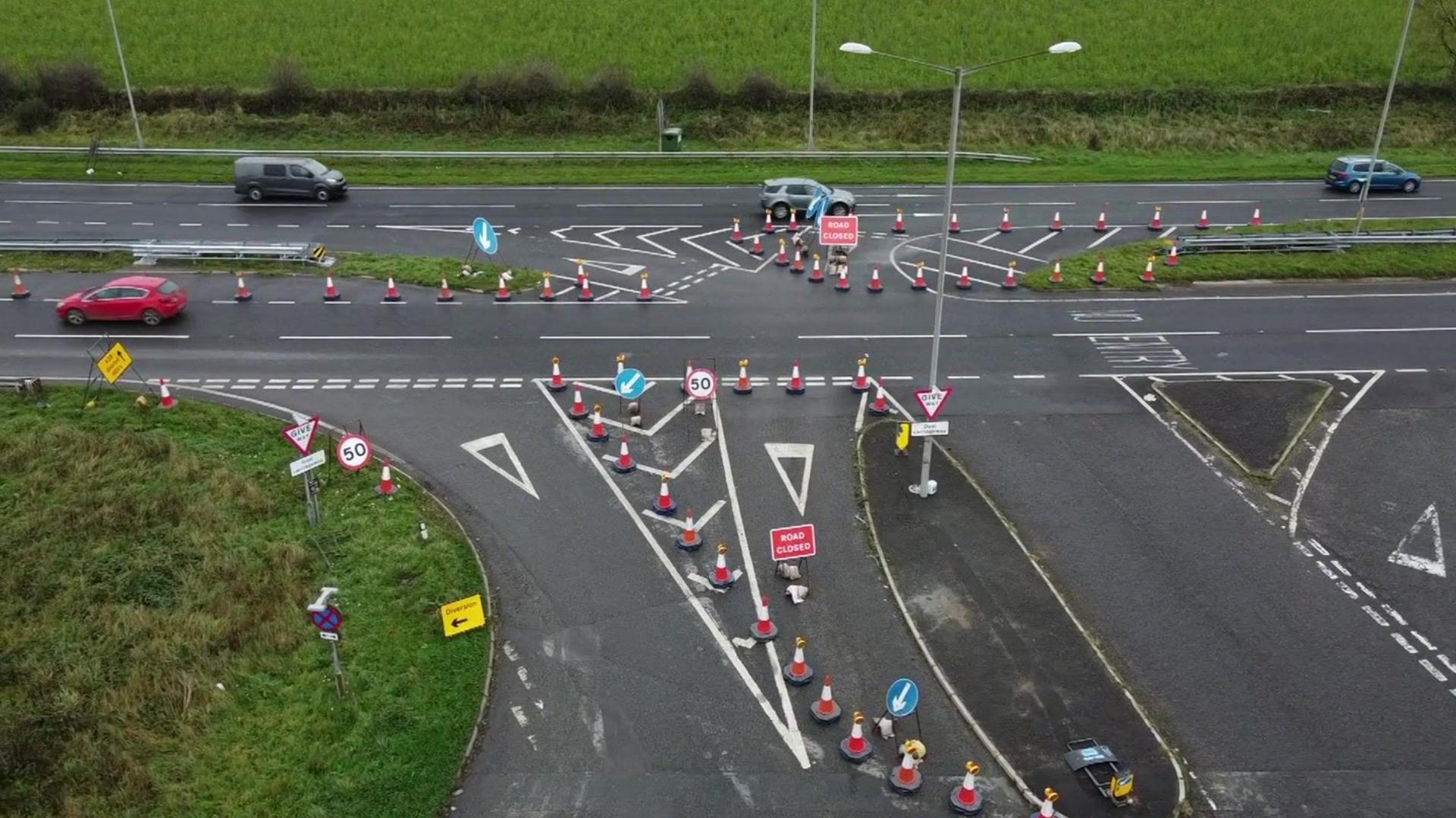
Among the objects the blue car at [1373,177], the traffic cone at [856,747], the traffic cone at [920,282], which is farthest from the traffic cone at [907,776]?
the blue car at [1373,177]

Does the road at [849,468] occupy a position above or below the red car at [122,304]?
below

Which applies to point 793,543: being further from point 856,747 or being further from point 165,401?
point 165,401

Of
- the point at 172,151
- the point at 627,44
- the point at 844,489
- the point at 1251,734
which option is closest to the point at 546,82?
the point at 627,44

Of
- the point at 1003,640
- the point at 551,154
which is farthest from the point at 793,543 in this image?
the point at 551,154

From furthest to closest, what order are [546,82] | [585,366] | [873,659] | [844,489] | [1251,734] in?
[546,82]
[585,366]
[844,489]
[873,659]
[1251,734]

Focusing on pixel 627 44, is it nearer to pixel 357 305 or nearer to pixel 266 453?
pixel 357 305

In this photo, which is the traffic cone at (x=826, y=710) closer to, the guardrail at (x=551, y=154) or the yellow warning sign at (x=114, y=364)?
the yellow warning sign at (x=114, y=364)
